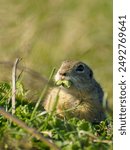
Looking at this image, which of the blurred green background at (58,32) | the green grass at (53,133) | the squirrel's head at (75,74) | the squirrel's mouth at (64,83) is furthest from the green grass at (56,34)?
the green grass at (53,133)

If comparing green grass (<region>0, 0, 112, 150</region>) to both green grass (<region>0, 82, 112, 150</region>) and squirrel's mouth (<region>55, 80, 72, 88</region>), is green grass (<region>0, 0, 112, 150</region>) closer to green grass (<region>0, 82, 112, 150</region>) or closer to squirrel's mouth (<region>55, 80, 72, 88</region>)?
squirrel's mouth (<region>55, 80, 72, 88</region>)

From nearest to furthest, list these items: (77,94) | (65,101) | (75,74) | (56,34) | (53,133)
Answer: (53,133), (65,101), (77,94), (75,74), (56,34)

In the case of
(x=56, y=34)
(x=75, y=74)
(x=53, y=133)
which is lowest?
(x=53, y=133)

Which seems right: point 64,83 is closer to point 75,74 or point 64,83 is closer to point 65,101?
point 65,101

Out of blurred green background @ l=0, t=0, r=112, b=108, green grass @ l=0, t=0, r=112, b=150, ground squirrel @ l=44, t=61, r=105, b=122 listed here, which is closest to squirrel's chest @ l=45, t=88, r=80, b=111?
ground squirrel @ l=44, t=61, r=105, b=122

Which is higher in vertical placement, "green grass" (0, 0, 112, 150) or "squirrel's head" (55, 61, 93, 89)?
"green grass" (0, 0, 112, 150)

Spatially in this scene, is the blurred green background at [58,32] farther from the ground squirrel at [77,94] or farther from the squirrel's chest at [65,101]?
the squirrel's chest at [65,101]

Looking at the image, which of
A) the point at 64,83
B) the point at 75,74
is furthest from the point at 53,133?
the point at 75,74
